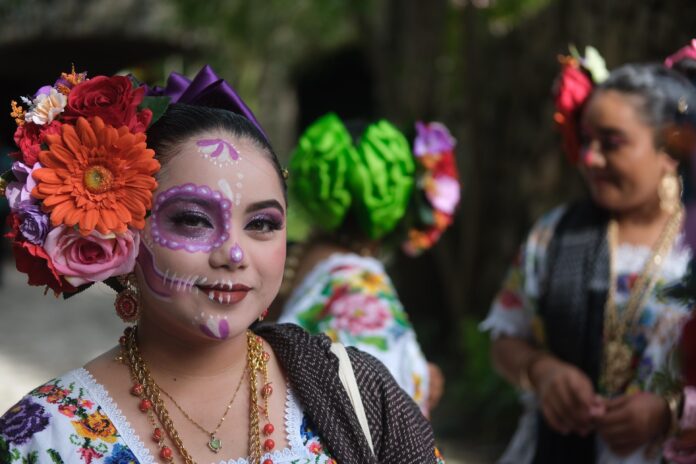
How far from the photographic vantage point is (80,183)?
1.95 m

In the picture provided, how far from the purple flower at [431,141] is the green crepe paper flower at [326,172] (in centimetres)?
30

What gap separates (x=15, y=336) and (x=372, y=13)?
455cm

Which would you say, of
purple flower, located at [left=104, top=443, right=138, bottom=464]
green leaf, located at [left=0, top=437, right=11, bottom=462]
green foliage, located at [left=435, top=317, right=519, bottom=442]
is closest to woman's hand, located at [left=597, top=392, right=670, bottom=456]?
purple flower, located at [left=104, top=443, right=138, bottom=464]

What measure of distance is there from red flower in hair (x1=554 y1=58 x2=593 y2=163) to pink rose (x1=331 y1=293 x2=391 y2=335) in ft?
3.22

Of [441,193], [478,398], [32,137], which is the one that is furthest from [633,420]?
[478,398]

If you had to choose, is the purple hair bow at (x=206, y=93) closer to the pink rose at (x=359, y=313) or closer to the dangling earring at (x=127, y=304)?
the dangling earring at (x=127, y=304)

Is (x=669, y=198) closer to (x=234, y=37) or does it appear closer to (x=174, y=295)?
(x=174, y=295)

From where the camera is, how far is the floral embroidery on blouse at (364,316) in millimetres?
2971

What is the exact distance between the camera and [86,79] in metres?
2.07

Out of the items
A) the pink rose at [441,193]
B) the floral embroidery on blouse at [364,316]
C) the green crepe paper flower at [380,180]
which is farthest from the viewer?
the pink rose at [441,193]

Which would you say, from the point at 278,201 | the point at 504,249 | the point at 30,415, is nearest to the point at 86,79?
the point at 278,201

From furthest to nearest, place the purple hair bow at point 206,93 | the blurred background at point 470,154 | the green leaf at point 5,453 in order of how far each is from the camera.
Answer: the blurred background at point 470,154, the purple hair bow at point 206,93, the green leaf at point 5,453

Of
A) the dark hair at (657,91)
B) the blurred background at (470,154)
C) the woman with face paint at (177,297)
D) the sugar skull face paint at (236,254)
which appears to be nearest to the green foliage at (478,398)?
the blurred background at (470,154)

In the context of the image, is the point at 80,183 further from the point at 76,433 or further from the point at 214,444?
the point at 214,444
